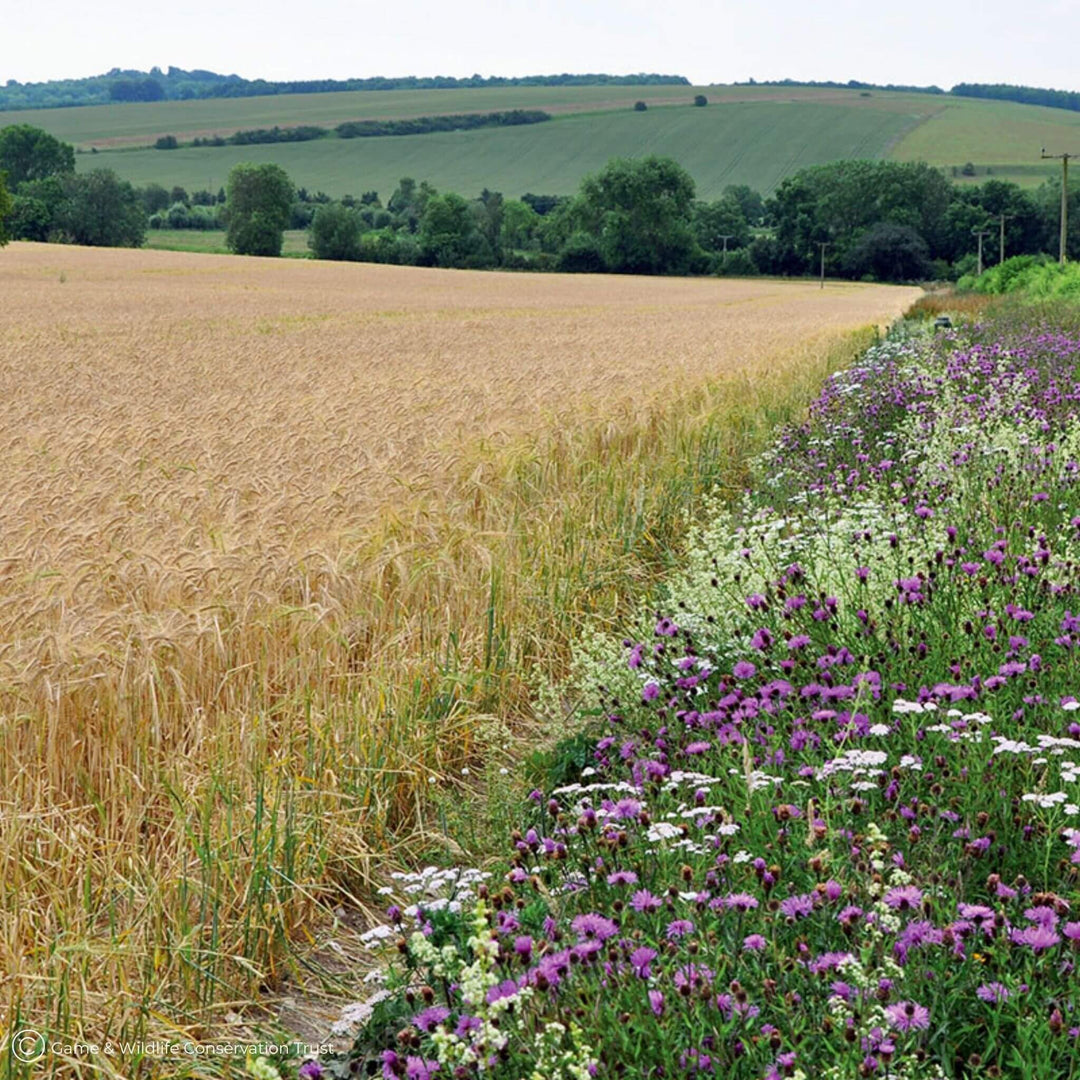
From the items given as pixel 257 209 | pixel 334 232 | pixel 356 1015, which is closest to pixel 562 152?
pixel 257 209

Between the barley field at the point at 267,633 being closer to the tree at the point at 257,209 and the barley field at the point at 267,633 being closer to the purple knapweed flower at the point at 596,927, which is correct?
the purple knapweed flower at the point at 596,927

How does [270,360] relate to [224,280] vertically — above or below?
below

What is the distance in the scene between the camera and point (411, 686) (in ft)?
17.5

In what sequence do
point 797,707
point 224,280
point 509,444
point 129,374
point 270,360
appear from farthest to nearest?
point 224,280, point 270,360, point 129,374, point 509,444, point 797,707

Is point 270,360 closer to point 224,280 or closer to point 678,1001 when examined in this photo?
point 678,1001

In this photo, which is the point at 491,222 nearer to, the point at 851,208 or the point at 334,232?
the point at 334,232

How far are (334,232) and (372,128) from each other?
79.3 m

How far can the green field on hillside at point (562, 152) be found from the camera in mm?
154250

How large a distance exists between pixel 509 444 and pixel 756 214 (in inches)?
5341

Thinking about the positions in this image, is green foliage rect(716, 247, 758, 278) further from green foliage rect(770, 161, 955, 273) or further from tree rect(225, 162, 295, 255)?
tree rect(225, 162, 295, 255)

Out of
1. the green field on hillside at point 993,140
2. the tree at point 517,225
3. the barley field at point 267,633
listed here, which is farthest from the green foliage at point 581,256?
the barley field at point 267,633

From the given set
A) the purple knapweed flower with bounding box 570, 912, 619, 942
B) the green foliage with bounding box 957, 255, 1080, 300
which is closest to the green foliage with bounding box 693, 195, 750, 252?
the green foliage with bounding box 957, 255, 1080, 300

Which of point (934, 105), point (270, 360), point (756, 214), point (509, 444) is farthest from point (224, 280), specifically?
point (934, 105)

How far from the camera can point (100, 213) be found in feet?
347
